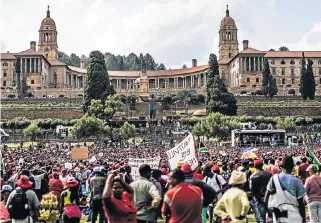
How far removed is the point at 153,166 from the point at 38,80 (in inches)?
4315

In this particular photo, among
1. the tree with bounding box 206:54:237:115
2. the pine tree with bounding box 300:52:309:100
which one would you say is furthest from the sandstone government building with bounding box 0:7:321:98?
the tree with bounding box 206:54:237:115

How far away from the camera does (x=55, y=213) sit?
1061 cm

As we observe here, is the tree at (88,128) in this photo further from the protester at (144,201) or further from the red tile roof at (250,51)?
the red tile roof at (250,51)

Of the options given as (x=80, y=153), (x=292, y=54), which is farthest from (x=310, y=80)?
(x=80, y=153)

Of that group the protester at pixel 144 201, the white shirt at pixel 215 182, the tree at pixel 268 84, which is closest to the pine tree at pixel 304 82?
the tree at pixel 268 84

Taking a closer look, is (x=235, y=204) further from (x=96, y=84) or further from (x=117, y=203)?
(x=96, y=84)

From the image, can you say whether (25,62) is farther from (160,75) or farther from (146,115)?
(146,115)

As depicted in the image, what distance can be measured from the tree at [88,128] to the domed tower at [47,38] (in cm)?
7818

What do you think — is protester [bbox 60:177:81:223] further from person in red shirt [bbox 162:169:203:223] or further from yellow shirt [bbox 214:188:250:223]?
person in red shirt [bbox 162:169:203:223]

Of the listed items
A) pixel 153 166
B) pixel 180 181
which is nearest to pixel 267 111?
pixel 153 166

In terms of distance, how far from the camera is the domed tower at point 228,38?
134 metres

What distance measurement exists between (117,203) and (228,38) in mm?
128242

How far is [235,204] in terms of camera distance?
8.51 m

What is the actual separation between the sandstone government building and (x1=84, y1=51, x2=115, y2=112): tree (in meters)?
36.6
